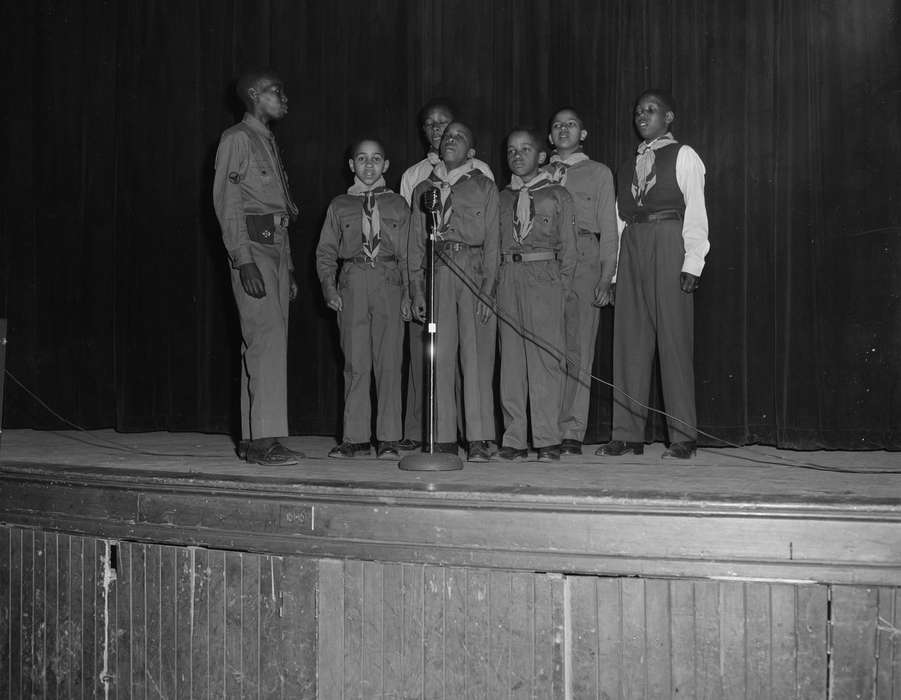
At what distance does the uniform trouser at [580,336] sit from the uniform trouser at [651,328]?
0.12 meters

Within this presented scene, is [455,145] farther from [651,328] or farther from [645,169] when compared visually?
[651,328]

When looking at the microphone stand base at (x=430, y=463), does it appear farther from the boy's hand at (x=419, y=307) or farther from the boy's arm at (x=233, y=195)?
→ the boy's arm at (x=233, y=195)

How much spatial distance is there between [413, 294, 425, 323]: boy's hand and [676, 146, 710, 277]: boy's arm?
106cm

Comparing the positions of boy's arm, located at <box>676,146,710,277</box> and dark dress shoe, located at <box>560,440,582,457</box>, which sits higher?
boy's arm, located at <box>676,146,710,277</box>

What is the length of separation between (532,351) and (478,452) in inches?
18.3

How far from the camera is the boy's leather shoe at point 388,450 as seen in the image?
3.50 m

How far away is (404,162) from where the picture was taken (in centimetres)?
472

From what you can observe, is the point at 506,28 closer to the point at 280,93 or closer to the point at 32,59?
the point at 280,93

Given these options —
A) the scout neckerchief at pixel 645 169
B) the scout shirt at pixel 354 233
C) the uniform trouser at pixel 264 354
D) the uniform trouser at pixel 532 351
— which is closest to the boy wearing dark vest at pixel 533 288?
the uniform trouser at pixel 532 351

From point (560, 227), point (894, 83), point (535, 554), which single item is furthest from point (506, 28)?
point (535, 554)

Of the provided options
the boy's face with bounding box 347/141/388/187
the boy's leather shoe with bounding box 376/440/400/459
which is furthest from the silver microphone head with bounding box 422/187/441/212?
the boy's leather shoe with bounding box 376/440/400/459

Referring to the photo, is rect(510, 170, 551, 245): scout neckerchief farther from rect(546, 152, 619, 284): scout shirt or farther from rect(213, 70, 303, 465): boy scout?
rect(213, 70, 303, 465): boy scout

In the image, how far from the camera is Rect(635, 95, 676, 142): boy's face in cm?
369

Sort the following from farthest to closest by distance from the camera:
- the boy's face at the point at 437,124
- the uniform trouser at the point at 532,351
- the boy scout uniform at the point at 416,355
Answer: the boy's face at the point at 437,124 → the boy scout uniform at the point at 416,355 → the uniform trouser at the point at 532,351
